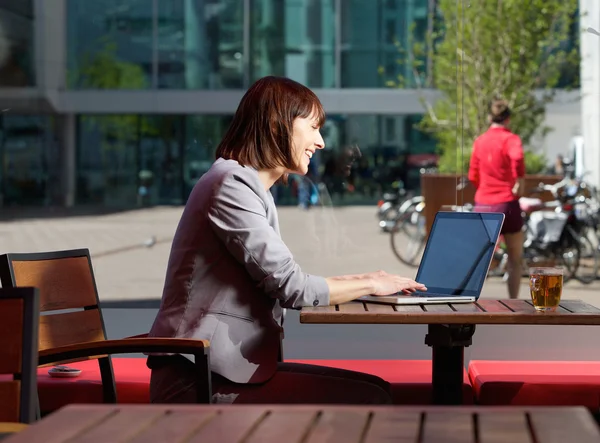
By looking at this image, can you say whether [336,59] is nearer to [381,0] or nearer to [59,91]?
[381,0]

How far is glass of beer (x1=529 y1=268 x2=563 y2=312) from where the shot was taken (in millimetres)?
3520

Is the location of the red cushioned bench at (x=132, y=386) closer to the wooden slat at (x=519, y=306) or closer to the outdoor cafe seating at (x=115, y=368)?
the outdoor cafe seating at (x=115, y=368)

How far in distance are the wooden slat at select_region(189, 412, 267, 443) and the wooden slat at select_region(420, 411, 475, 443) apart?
283mm

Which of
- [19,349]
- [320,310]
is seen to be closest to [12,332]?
[19,349]

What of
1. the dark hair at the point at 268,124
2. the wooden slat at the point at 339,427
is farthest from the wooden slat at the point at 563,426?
the dark hair at the point at 268,124

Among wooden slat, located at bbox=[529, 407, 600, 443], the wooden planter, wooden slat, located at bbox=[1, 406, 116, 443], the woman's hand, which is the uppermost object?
the wooden planter

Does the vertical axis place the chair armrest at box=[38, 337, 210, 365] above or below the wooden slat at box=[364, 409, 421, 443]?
below

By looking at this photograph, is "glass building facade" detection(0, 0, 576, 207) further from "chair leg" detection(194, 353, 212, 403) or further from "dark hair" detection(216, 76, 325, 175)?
"chair leg" detection(194, 353, 212, 403)

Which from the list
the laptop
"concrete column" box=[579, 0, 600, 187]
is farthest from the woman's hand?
"concrete column" box=[579, 0, 600, 187]

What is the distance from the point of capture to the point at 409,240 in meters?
7.09

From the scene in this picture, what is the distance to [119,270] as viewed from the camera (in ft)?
24.5

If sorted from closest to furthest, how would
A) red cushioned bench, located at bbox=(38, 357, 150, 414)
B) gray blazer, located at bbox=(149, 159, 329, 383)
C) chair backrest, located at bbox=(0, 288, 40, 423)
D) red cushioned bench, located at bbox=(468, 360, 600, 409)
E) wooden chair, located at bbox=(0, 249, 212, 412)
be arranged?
chair backrest, located at bbox=(0, 288, 40, 423) → gray blazer, located at bbox=(149, 159, 329, 383) → wooden chair, located at bbox=(0, 249, 212, 412) → red cushioned bench, located at bbox=(468, 360, 600, 409) → red cushioned bench, located at bbox=(38, 357, 150, 414)

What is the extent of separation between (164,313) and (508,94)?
13.7 ft

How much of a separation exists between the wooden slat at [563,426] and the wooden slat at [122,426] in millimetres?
631
